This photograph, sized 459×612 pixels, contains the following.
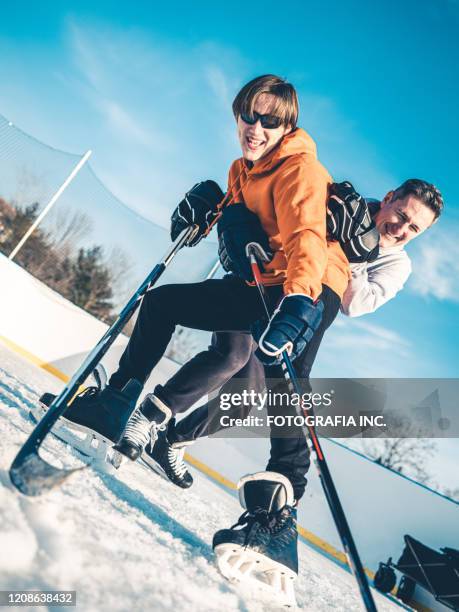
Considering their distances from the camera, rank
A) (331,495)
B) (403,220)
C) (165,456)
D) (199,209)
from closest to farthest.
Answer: (331,495)
(165,456)
(199,209)
(403,220)

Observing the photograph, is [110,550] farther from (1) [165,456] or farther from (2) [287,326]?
(1) [165,456]

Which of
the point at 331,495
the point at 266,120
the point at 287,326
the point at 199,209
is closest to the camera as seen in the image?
the point at 331,495

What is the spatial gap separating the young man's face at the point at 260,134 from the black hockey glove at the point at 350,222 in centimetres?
31

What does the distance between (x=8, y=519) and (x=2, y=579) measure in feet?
0.45

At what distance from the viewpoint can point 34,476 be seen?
823 millimetres

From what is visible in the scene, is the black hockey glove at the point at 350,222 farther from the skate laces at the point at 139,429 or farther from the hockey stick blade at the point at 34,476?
the hockey stick blade at the point at 34,476

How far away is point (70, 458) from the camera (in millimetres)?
1321

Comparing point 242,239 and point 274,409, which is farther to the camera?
point 242,239

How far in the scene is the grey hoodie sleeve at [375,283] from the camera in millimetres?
1970

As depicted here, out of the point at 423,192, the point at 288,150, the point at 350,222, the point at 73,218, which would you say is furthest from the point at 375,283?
the point at 73,218

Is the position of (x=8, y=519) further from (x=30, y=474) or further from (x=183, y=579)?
(x=183, y=579)

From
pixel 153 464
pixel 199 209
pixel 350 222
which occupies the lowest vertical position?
pixel 153 464

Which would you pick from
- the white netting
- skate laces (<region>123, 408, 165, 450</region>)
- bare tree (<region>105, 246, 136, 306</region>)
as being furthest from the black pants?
bare tree (<region>105, 246, 136, 306</region>)

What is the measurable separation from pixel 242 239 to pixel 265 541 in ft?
3.27
